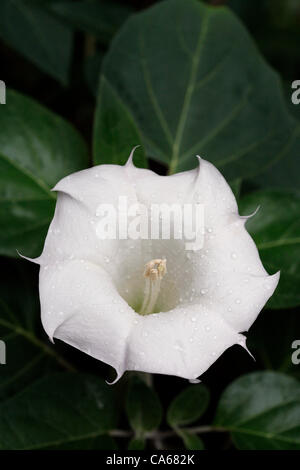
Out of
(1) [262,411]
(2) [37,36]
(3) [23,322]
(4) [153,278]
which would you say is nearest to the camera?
(4) [153,278]

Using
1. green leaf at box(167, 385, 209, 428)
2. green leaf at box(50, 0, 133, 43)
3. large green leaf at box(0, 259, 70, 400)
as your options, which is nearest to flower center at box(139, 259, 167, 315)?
green leaf at box(167, 385, 209, 428)

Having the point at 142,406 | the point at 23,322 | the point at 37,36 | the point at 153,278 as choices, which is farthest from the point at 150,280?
the point at 37,36

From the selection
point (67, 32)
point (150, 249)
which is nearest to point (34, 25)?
point (67, 32)

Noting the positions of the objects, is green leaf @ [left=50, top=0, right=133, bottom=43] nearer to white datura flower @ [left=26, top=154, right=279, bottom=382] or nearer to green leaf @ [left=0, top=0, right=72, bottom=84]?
green leaf @ [left=0, top=0, right=72, bottom=84]

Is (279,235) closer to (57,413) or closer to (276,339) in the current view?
(276,339)

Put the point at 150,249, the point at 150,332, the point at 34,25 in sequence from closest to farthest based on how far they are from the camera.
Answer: the point at 150,332, the point at 150,249, the point at 34,25

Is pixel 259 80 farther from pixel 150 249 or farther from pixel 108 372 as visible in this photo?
pixel 108 372

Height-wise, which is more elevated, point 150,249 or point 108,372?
point 150,249
